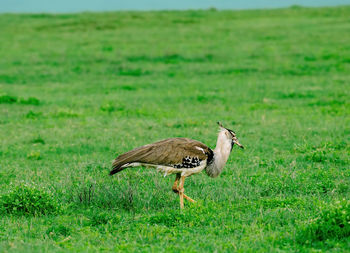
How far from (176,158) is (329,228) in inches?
102

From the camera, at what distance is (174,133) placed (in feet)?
44.5

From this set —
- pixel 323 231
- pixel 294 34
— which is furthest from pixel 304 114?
pixel 294 34

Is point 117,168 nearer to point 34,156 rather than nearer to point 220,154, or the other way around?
point 220,154

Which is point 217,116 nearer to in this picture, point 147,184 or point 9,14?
point 147,184

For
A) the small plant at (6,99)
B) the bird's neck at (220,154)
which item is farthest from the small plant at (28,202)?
the small plant at (6,99)

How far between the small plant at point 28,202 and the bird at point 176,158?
39.1 inches

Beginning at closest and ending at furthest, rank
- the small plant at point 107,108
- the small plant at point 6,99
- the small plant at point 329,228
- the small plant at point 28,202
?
the small plant at point 329,228
the small plant at point 28,202
the small plant at point 107,108
the small plant at point 6,99

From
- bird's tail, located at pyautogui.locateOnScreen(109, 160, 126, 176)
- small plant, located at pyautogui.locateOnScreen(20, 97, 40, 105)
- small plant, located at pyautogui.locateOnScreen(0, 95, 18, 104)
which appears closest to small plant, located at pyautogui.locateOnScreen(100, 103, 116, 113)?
small plant, located at pyautogui.locateOnScreen(20, 97, 40, 105)

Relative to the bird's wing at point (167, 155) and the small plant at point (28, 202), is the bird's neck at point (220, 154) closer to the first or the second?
the bird's wing at point (167, 155)

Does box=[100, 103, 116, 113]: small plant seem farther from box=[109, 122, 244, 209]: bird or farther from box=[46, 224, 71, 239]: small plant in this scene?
box=[46, 224, 71, 239]: small plant

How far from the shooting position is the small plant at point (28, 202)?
7.64 metres

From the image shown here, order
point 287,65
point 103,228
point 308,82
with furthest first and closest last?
point 287,65 < point 308,82 < point 103,228

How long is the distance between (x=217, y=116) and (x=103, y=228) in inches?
367

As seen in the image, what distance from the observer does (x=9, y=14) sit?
45.8 meters
